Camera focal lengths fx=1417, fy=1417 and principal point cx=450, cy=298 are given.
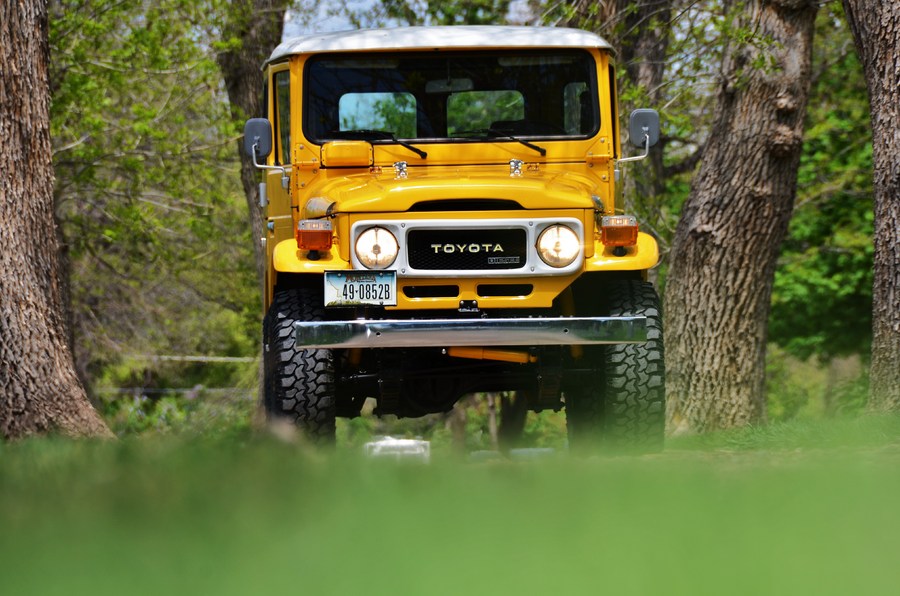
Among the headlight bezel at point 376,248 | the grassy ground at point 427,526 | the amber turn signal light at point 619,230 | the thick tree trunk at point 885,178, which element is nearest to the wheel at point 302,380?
the headlight bezel at point 376,248

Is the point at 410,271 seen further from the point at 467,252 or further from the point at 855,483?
the point at 855,483

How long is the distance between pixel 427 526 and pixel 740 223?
8.38m

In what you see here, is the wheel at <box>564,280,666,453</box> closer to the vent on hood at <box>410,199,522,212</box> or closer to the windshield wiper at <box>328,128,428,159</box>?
the vent on hood at <box>410,199,522,212</box>

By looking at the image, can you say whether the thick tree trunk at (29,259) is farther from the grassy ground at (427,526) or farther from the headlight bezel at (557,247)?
the grassy ground at (427,526)

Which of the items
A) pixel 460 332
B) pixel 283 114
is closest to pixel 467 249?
pixel 460 332

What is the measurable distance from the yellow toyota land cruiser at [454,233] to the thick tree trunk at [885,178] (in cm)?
168

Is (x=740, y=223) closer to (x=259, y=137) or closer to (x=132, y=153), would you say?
(x=259, y=137)

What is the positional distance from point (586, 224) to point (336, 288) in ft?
4.60

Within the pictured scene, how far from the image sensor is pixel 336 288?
7398mm

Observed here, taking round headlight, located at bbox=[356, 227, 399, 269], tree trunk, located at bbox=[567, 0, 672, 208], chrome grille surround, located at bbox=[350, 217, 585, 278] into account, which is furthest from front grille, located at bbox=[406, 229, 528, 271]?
tree trunk, located at bbox=[567, 0, 672, 208]

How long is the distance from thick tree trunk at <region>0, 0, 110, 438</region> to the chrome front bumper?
105 inches

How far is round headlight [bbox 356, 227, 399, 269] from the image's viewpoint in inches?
294

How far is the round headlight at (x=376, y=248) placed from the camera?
746 cm

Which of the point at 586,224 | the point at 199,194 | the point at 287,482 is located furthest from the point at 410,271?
the point at 199,194
